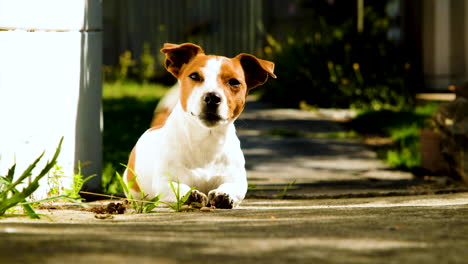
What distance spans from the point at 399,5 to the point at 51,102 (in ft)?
36.4

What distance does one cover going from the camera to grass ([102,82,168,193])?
20.2 ft

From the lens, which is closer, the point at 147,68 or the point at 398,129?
the point at 398,129

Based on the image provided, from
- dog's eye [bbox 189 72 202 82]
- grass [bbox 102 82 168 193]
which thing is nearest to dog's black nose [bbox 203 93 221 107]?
dog's eye [bbox 189 72 202 82]

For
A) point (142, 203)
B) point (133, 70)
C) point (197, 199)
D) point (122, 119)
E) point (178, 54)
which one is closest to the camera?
point (197, 199)

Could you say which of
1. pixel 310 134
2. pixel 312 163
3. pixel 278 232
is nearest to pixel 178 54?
pixel 278 232

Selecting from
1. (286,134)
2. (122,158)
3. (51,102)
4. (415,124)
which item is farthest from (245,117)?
(51,102)

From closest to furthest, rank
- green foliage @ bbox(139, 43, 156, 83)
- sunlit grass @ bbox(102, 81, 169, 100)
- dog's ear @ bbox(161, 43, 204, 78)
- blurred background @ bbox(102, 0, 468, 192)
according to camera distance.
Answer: dog's ear @ bbox(161, 43, 204, 78) → blurred background @ bbox(102, 0, 468, 192) → sunlit grass @ bbox(102, 81, 169, 100) → green foliage @ bbox(139, 43, 156, 83)

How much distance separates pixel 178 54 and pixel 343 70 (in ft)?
23.9

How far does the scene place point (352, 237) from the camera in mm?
2689

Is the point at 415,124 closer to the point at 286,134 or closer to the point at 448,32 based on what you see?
the point at 286,134

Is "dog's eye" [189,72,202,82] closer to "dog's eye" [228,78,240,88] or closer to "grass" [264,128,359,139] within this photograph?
"dog's eye" [228,78,240,88]

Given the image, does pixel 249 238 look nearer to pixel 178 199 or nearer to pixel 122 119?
pixel 178 199

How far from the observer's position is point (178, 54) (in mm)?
4348

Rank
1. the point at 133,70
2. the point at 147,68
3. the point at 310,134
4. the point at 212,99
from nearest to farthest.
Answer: the point at 212,99 < the point at 310,134 < the point at 147,68 < the point at 133,70
